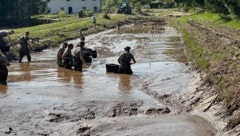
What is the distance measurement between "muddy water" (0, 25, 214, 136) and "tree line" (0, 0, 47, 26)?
1625 inches

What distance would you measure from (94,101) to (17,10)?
179 ft

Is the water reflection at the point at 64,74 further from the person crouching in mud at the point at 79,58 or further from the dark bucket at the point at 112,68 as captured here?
the dark bucket at the point at 112,68

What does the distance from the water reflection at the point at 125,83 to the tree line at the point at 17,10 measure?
4601 centimetres

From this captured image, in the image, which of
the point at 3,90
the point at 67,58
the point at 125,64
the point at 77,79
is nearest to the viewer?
the point at 3,90

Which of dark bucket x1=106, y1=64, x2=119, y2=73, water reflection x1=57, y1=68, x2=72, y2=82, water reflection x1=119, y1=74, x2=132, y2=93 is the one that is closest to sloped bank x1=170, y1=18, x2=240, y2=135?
water reflection x1=119, y1=74, x2=132, y2=93

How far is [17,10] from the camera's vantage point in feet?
220

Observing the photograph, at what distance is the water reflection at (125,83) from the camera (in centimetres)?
1731

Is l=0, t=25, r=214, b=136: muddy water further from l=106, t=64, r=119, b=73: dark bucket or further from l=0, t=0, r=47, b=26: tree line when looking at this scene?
l=0, t=0, r=47, b=26: tree line

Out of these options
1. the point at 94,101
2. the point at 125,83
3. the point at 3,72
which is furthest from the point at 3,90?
the point at 125,83

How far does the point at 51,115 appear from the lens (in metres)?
13.4

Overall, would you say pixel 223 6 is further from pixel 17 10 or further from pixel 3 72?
pixel 3 72

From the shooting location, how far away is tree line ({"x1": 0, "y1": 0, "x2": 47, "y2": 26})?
2534 inches

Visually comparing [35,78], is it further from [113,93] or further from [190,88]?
[190,88]

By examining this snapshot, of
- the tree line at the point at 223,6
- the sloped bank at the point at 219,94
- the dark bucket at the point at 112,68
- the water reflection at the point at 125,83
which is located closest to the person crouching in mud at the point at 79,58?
the dark bucket at the point at 112,68
